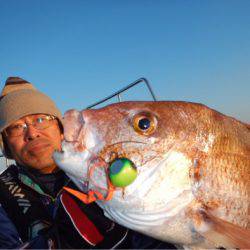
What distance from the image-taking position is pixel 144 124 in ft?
7.25

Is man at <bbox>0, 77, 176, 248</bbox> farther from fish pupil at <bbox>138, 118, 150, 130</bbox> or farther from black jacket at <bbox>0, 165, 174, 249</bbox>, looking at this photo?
fish pupil at <bbox>138, 118, 150, 130</bbox>

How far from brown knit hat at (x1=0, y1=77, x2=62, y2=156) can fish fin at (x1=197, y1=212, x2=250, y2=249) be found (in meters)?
2.70

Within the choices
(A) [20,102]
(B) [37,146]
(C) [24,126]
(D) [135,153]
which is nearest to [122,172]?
(D) [135,153]

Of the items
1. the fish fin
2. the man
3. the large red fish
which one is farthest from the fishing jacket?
the fish fin

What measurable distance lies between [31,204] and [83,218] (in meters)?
0.79

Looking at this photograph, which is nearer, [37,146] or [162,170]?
[162,170]

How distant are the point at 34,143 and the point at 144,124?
2.03 meters

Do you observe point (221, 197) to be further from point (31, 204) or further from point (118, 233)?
point (31, 204)

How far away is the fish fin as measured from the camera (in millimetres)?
1900

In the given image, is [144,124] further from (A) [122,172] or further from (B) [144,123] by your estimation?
(A) [122,172]

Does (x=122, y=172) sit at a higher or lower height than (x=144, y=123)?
lower

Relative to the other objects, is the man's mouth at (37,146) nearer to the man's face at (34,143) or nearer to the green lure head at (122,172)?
the man's face at (34,143)

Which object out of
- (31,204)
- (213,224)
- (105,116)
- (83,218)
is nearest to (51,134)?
(31,204)

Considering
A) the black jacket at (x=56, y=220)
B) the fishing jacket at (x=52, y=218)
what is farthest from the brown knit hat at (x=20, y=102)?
the black jacket at (x=56, y=220)
